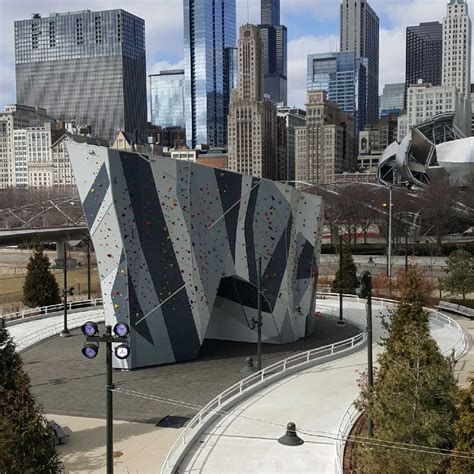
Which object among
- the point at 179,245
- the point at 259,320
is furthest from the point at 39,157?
the point at 259,320

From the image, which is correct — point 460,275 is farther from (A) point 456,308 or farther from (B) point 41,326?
(B) point 41,326

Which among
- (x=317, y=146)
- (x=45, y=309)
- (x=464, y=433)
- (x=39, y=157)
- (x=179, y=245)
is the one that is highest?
(x=317, y=146)

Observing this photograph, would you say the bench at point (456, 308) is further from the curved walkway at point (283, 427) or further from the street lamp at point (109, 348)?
the street lamp at point (109, 348)

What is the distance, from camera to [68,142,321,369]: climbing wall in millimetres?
24109

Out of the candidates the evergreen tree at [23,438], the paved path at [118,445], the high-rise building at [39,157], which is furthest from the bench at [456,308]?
the high-rise building at [39,157]

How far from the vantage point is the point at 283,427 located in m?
19.0

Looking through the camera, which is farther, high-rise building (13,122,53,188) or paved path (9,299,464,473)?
high-rise building (13,122,53,188)

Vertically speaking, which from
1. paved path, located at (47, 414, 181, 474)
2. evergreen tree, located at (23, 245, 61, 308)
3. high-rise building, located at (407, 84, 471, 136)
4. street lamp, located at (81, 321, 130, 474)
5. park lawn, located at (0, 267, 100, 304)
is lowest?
park lawn, located at (0, 267, 100, 304)

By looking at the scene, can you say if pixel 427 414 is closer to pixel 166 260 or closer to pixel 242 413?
pixel 242 413

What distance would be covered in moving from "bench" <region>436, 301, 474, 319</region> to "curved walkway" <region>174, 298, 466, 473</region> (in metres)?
14.6

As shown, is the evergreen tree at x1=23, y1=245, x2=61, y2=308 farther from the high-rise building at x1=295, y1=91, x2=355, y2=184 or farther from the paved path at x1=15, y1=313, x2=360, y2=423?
the high-rise building at x1=295, y1=91, x2=355, y2=184

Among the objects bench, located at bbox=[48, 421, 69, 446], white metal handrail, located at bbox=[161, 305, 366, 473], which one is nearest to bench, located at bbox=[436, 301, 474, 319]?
white metal handrail, located at bbox=[161, 305, 366, 473]

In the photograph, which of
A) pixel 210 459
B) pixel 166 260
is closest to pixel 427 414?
pixel 210 459

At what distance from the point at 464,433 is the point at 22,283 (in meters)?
48.4
